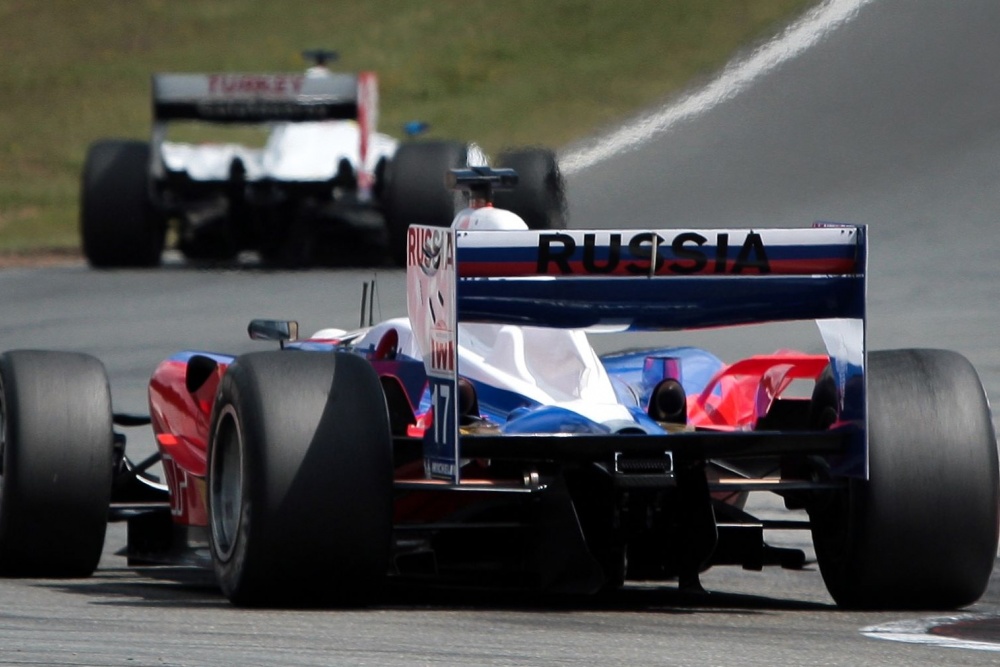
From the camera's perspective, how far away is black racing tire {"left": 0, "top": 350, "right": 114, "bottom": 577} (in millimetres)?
7398

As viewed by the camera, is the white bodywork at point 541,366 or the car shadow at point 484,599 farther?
the white bodywork at point 541,366

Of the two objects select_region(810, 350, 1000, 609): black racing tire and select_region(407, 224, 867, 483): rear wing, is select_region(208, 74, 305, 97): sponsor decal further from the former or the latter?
select_region(810, 350, 1000, 609): black racing tire

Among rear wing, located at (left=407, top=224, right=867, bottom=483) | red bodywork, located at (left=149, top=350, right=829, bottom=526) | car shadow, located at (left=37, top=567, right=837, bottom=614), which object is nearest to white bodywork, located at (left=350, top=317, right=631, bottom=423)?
rear wing, located at (left=407, top=224, right=867, bottom=483)

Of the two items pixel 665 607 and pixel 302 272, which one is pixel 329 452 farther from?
pixel 302 272

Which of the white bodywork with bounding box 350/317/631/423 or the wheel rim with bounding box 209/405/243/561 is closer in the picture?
the wheel rim with bounding box 209/405/243/561

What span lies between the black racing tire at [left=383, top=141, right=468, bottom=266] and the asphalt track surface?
0.62 m

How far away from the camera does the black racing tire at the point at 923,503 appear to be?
662cm

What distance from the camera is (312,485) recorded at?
6254 mm

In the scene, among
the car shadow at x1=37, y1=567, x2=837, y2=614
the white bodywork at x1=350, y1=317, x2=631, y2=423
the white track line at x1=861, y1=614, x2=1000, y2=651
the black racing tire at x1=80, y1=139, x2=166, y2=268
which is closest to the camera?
the white track line at x1=861, y1=614, x2=1000, y2=651

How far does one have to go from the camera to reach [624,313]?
674cm

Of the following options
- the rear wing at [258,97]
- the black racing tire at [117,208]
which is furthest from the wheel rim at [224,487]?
the black racing tire at [117,208]

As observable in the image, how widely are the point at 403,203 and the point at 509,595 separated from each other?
12501mm

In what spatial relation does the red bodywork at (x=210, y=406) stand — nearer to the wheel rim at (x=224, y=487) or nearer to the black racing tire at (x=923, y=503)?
the wheel rim at (x=224, y=487)

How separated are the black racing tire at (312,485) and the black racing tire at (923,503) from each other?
5.09ft
